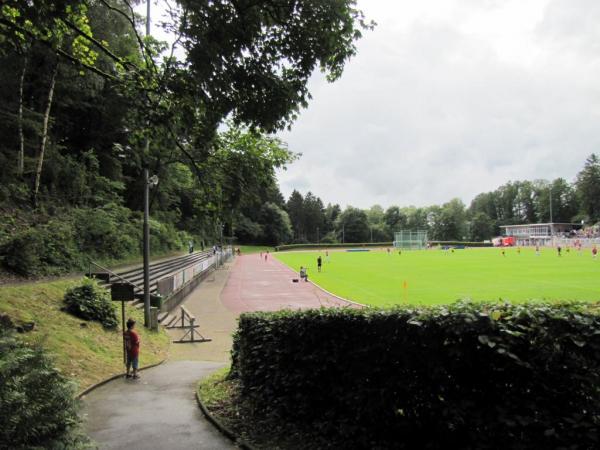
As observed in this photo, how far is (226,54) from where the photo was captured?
614cm

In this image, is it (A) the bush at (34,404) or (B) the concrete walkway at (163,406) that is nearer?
(A) the bush at (34,404)

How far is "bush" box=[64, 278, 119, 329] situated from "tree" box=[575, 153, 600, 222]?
16504cm

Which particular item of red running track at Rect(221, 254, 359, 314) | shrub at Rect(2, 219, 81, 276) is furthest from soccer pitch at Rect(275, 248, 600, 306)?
shrub at Rect(2, 219, 81, 276)

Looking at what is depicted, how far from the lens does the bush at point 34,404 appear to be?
4133 millimetres

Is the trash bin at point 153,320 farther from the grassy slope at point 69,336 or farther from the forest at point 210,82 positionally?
the forest at point 210,82

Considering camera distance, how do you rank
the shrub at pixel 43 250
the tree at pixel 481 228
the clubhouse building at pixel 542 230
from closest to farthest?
the shrub at pixel 43 250 → the clubhouse building at pixel 542 230 → the tree at pixel 481 228

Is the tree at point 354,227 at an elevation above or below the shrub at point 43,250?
above

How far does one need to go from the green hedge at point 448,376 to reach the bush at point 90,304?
11351 millimetres

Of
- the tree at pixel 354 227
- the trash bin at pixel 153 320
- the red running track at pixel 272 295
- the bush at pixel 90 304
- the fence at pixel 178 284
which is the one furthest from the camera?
the tree at pixel 354 227

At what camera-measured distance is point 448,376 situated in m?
4.39

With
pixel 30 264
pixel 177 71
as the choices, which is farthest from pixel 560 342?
pixel 30 264

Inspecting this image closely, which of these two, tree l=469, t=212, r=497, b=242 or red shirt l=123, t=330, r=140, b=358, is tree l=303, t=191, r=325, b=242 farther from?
red shirt l=123, t=330, r=140, b=358

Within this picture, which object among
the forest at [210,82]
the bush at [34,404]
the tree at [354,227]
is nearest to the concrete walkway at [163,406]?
the bush at [34,404]

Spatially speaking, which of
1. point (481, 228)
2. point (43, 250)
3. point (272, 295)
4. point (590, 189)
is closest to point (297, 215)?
point (481, 228)
